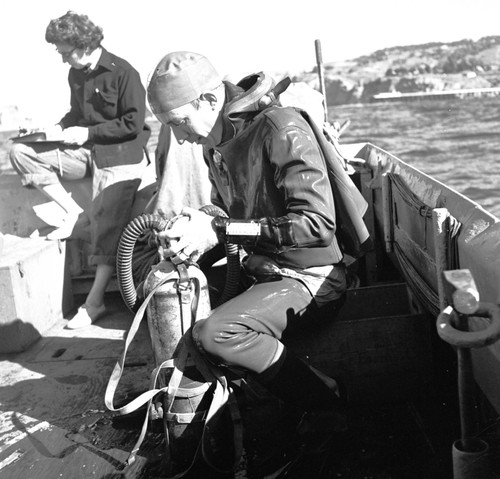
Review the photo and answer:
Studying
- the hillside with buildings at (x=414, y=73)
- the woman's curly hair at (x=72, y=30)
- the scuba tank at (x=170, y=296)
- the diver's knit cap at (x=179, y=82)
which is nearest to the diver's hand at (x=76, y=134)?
the woman's curly hair at (x=72, y=30)

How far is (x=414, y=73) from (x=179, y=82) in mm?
115326

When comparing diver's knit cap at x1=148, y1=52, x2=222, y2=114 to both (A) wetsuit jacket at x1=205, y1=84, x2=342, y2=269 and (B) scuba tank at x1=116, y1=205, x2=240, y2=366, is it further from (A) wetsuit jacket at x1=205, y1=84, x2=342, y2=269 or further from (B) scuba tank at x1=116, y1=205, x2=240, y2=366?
(B) scuba tank at x1=116, y1=205, x2=240, y2=366

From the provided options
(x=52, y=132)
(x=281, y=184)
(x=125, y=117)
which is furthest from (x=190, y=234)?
(x=52, y=132)

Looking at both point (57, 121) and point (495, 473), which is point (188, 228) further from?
point (57, 121)

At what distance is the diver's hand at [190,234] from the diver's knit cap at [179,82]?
484 millimetres

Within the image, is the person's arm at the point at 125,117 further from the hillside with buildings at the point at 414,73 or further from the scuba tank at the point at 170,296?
the hillside with buildings at the point at 414,73

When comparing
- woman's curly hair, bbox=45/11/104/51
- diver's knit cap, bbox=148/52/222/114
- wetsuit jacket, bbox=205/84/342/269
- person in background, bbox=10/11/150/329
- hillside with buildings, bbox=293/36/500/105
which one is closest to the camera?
wetsuit jacket, bbox=205/84/342/269

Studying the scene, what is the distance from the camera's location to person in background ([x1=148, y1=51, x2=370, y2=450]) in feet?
9.80

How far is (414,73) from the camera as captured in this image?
11281 cm

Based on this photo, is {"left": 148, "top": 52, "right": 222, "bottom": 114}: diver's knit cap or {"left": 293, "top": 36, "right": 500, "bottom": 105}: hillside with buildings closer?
{"left": 148, "top": 52, "right": 222, "bottom": 114}: diver's knit cap

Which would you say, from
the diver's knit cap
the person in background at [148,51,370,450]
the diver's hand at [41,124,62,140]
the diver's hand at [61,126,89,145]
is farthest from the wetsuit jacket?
the diver's hand at [41,124,62,140]

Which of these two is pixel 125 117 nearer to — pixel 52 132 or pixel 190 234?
pixel 52 132

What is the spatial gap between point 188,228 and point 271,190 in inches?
15.3

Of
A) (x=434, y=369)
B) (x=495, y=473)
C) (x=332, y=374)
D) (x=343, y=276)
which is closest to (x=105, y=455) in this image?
(x=332, y=374)
